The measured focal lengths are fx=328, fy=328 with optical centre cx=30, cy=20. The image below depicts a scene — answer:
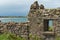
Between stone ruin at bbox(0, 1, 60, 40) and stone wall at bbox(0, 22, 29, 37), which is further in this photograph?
stone wall at bbox(0, 22, 29, 37)

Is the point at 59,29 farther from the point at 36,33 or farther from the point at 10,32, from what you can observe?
the point at 10,32

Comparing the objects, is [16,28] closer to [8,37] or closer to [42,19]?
[42,19]

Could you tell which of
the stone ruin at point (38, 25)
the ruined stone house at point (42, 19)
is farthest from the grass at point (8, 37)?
the ruined stone house at point (42, 19)

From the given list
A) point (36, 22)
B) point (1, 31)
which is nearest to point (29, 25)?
point (36, 22)

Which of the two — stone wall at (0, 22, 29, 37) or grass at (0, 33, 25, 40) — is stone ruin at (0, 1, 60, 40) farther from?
grass at (0, 33, 25, 40)

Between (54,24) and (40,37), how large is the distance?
1.67m

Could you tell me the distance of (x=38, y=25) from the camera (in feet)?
93.8

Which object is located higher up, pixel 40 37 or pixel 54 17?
pixel 54 17

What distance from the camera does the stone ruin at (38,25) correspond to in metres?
28.0

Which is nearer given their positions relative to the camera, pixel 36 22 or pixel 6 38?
pixel 6 38

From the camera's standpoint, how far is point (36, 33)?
28.6 metres

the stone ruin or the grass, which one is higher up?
Answer: the stone ruin

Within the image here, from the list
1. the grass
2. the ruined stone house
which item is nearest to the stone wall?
the ruined stone house

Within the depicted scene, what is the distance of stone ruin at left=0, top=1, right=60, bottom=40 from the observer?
2803cm
